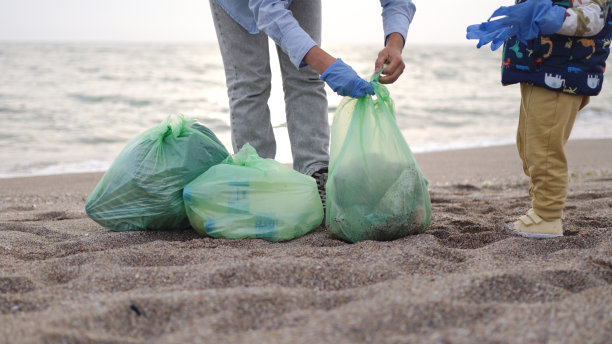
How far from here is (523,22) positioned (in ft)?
5.55

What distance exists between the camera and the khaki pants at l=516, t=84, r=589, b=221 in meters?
1.79

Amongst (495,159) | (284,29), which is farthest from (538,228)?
(495,159)

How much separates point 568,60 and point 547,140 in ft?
0.88

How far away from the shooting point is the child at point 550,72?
170cm

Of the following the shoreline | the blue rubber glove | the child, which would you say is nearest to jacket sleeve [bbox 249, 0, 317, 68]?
the blue rubber glove

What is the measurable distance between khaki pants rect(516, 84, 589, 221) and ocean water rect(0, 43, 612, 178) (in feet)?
5.22

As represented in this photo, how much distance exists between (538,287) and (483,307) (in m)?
0.22

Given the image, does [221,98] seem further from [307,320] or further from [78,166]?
[307,320]

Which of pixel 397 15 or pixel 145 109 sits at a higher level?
pixel 397 15

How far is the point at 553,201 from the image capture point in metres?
1.85

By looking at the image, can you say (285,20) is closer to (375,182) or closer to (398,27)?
(398,27)

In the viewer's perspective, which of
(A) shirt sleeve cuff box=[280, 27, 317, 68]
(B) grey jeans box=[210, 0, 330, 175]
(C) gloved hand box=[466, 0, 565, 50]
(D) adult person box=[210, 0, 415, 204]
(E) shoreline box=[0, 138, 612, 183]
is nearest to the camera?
(C) gloved hand box=[466, 0, 565, 50]

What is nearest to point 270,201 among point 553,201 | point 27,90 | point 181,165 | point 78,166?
point 181,165

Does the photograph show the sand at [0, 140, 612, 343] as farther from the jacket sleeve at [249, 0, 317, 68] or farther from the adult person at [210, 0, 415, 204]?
the jacket sleeve at [249, 0, 317, 68]
